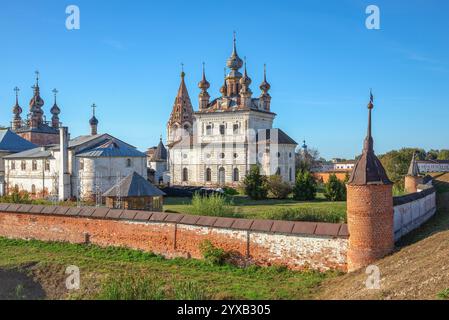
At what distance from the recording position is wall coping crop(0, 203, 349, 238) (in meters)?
11.2

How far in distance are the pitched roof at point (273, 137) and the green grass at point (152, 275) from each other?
25799mm

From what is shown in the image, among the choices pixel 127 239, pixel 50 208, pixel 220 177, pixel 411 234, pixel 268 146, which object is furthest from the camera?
Answer: pixel 220 177

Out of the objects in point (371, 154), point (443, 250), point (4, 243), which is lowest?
point (4, 243)

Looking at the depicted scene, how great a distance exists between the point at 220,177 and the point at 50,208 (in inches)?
1036

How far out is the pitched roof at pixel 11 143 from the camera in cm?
3672

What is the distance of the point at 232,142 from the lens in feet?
134

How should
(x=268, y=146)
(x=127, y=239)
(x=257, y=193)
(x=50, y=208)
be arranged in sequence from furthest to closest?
(x=268, y=146) < (x=257, y=193) < (x=50, y=208) < (x=127, y=239)

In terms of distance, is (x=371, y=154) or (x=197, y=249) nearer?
(x=371, y=154)

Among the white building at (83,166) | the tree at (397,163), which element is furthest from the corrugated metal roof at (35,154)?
the tree at (397,163)

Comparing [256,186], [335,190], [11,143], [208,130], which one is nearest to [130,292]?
[335,190]

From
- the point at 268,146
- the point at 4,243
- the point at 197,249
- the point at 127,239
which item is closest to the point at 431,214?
the point at 197,249

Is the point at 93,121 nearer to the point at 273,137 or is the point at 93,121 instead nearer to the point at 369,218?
the point at 273,137
